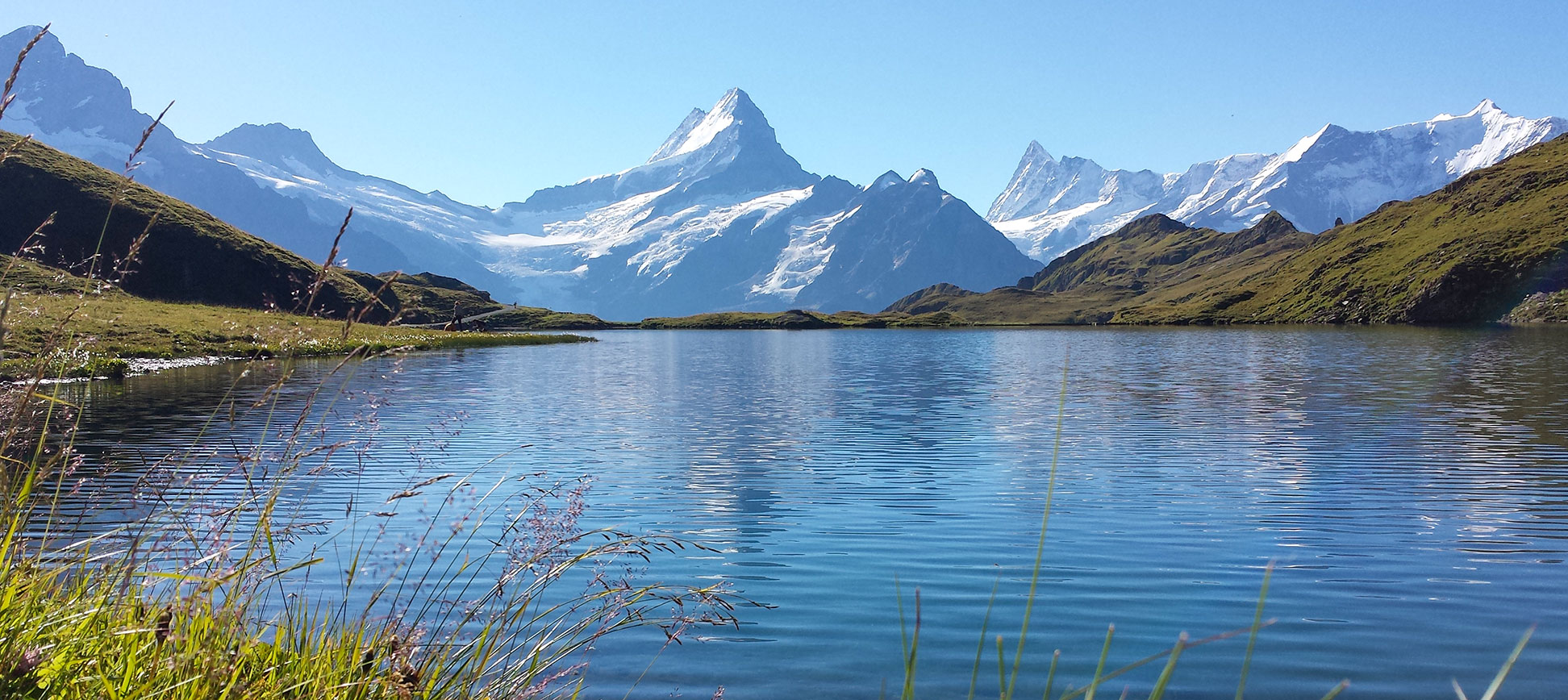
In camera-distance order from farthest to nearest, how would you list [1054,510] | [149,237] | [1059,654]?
[149,237] → [1054,510] → [1059,654]

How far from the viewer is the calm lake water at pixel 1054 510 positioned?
37.1 feet

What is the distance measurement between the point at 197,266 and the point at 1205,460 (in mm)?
144778

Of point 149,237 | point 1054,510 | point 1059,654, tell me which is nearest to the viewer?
point 1059,654

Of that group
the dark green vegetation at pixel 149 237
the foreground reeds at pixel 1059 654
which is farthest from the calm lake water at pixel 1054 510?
the dark green vegetation at pixel 149 237

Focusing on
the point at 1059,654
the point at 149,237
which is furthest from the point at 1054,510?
the point at 149,237

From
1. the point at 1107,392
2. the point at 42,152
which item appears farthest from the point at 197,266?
the point at 1107,392

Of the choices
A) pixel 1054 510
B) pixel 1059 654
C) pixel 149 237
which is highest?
pixel 149 237

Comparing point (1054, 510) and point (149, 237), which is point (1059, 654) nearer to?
point (1054, 510)

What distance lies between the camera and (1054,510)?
67.4ft

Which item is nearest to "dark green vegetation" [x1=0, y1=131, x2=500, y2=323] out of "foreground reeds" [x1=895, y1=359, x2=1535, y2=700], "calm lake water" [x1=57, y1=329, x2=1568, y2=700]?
"calm lake water" [x1=57, y1=329, x2=1568, y2=700]

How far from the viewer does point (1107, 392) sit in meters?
50.1

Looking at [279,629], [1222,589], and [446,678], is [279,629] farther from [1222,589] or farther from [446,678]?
[1222,589]

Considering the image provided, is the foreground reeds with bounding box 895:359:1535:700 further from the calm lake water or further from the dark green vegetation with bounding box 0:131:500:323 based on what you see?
the dark green vegetation with bounding box 0:131:500:323

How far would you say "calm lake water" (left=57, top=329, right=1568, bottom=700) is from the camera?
1130 centimetres
